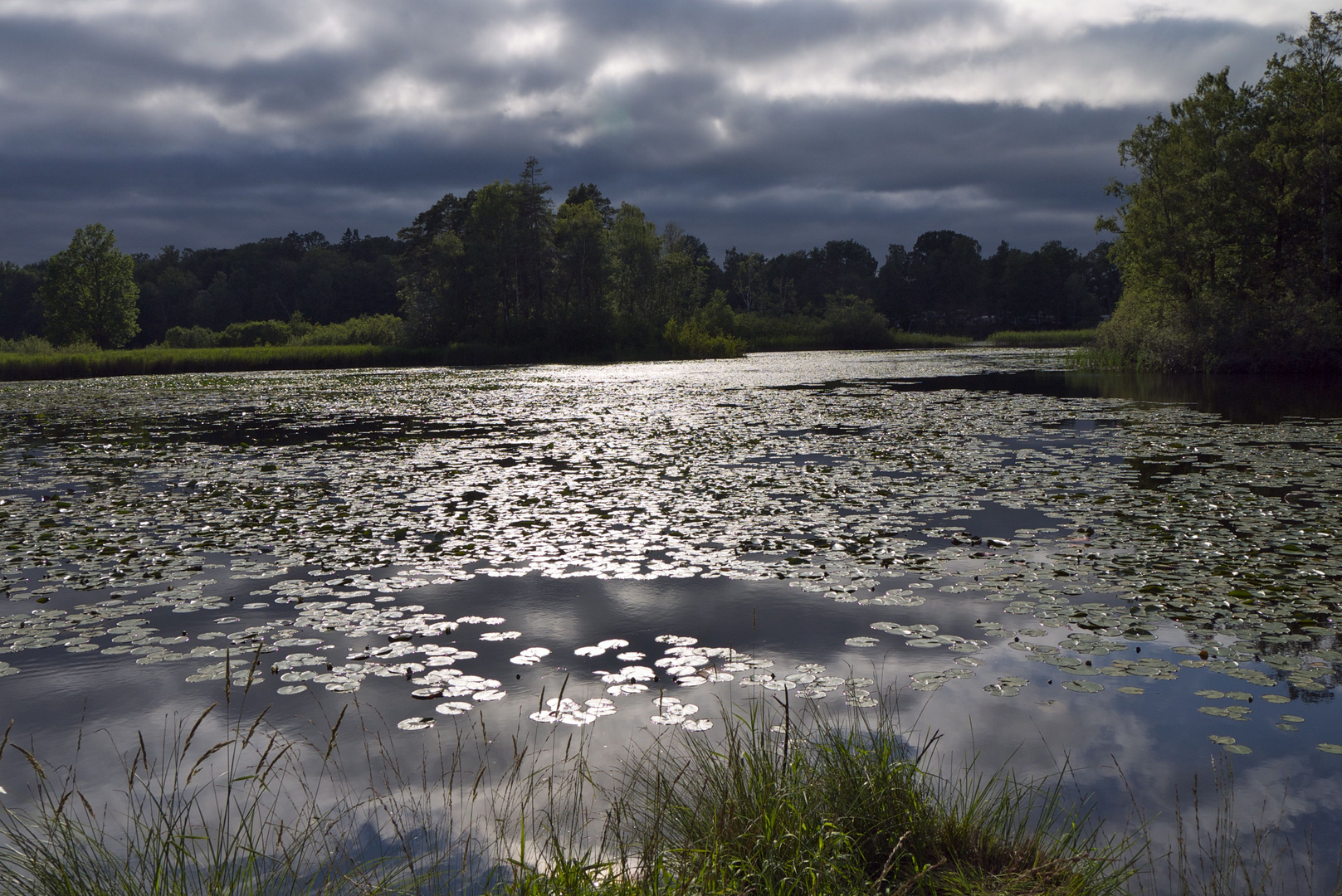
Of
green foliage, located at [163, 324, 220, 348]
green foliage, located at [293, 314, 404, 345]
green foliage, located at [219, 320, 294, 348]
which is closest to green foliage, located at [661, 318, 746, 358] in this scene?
green foliage, located at [293, 314, 404, 345]

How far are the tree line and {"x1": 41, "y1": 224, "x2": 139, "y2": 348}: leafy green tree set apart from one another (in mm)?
198

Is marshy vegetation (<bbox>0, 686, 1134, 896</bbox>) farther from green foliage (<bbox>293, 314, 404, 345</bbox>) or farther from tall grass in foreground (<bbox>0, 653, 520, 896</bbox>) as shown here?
green foliage (<bbox>293, 314, 404, 345</bbox>)

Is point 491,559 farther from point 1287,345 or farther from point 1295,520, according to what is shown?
point 1287,345

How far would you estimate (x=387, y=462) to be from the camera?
1543cm

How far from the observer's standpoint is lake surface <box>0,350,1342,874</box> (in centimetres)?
506

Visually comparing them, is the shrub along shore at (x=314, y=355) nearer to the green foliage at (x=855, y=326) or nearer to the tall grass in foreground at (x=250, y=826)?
the green foliage at (x=855, y=326)

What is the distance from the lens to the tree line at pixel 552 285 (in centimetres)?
6588

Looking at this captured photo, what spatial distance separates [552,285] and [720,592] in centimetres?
6530

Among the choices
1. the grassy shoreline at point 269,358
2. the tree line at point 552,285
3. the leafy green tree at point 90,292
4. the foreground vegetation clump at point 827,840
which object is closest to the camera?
the foreground vegetation clump at point 827,840

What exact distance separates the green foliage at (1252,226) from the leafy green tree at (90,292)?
8071 cm

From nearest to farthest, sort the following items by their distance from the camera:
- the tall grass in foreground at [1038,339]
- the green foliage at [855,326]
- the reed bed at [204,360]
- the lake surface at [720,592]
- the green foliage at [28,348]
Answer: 1. the lake surface at [720,592]
2. the reed bed at [204,360]
3. the green foliage at [28,348]
4. the green foliage at [855,326]
5. the tall grass in foreground at [1038,339]

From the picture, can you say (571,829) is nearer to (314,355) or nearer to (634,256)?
(314,355)

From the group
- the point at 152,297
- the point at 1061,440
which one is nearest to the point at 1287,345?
the point at 1061,440

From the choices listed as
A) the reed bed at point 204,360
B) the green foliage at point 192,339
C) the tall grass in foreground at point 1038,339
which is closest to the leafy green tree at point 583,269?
the reed bed at point 204,360
